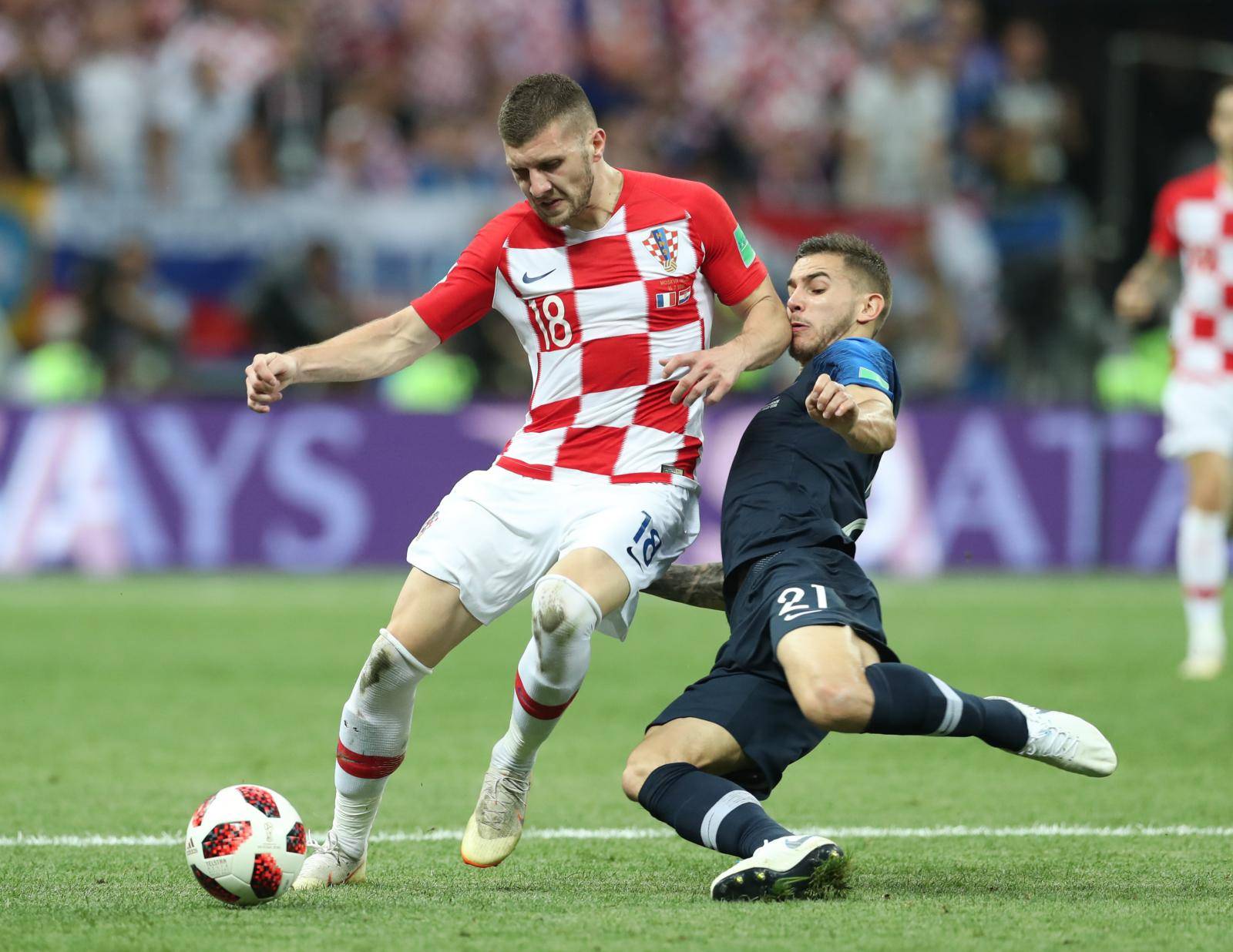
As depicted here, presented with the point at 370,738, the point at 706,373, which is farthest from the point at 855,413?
the point at 370,738

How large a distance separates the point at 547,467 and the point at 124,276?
32.0 ft

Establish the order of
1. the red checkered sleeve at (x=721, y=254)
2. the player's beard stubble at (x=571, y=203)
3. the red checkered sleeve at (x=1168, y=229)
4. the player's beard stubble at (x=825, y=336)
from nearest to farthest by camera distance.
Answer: the player's beard stubble at (x=571, y=203), the player's beard stubble at (x=825, y=336), the red checkered sleeve at (x=721, y=254), the red checkered sleeve at (x=1168, y=229)

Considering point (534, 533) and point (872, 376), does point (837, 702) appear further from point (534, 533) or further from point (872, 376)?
point (534, 533)

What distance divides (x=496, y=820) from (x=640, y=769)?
18.8 inches

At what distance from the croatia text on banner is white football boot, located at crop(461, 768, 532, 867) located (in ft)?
25.6

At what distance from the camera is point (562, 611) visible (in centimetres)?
471

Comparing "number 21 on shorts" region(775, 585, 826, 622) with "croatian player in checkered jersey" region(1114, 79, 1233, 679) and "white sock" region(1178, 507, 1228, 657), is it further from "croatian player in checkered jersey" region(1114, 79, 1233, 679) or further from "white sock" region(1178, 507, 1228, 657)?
"white sock" region(1178, 507, 1228, 657)

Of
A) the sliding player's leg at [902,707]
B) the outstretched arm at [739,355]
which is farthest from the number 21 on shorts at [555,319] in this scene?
the sliding player's leg at [902,707]

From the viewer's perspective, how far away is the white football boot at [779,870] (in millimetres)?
4367

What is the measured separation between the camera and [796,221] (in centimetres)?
1527

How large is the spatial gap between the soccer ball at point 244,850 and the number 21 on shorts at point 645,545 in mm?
1120

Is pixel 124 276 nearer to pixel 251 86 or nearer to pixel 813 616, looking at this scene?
pixel 251 86

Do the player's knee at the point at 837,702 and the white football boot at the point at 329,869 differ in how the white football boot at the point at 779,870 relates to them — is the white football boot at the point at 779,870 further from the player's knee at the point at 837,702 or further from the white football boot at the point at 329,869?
the white football boot at the point at 329,869

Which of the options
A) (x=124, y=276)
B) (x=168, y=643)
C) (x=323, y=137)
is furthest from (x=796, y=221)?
(x=168, y=643)
